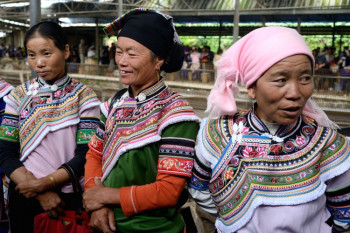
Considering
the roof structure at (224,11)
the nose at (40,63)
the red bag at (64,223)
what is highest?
the roof structure at (224,11)

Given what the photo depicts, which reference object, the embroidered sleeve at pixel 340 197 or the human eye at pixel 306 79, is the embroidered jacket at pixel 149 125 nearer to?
the human eye at pixel 306 79

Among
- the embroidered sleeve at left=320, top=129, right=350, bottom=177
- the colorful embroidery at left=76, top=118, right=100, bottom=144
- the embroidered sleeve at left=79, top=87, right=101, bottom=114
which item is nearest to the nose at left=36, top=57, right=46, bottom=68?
the embroidered sleeve at left=79, top=87, right=101, bottom=114

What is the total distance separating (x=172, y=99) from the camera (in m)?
1.71

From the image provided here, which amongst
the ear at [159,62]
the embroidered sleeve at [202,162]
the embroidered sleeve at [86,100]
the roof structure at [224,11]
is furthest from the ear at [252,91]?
the roof structure at [224,11]

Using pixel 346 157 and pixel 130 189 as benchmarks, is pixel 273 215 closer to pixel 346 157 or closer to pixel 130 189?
pixel 346 157

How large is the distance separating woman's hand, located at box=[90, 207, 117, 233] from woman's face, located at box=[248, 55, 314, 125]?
2.70 ft

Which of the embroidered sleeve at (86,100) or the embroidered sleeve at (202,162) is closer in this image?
the embroidered sleeve at (202,162)

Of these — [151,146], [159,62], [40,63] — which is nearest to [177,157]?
[151,146]

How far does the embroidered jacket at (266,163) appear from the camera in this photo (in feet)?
4.71

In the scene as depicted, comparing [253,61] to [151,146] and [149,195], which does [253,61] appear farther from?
[149,195]

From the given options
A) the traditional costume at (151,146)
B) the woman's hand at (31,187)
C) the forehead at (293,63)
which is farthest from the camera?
the woman's hand at (31,187)

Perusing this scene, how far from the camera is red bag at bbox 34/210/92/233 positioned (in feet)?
6.78

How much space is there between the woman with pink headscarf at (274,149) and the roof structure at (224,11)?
10169 millimetres

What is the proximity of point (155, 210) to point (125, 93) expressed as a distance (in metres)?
0.60
